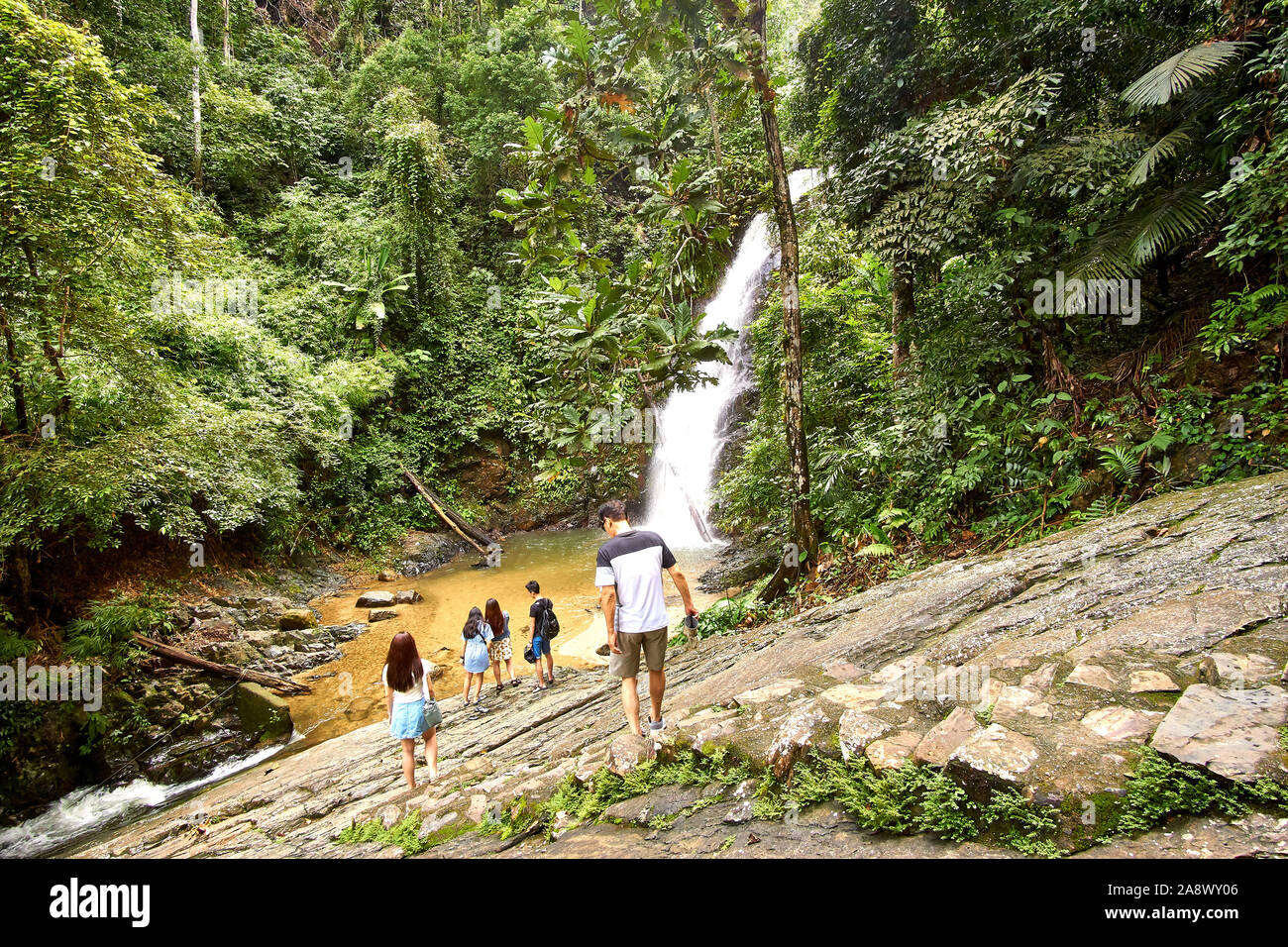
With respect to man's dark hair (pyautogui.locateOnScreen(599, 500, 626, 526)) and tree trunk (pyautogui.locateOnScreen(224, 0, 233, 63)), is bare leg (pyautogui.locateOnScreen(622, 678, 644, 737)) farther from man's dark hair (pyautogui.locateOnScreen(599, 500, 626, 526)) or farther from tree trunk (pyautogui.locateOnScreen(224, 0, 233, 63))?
tree trunk (pyautogui.locateOnScreen(224, 0, 233, 63))

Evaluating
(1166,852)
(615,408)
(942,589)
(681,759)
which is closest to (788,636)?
(942,589)

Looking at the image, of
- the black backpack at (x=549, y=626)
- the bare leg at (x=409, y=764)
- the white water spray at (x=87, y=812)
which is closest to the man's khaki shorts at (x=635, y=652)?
the bare leg at (x=409, y=764)

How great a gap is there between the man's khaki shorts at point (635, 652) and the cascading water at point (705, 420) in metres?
11.7

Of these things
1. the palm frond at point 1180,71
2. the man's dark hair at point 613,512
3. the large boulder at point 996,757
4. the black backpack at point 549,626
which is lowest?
the black backpack at point 549,626

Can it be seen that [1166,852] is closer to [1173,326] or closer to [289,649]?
[1173,326]

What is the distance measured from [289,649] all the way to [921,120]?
1200 centimetres

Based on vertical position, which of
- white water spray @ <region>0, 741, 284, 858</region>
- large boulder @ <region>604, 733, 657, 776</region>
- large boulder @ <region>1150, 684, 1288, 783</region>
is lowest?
white water spray @ <region>0, 741, 284, 858</region>

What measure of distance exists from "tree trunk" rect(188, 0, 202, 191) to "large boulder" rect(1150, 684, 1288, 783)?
22768 mm

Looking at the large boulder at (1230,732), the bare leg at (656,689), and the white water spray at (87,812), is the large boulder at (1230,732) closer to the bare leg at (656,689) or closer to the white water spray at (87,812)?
the bare leg at (656,689)

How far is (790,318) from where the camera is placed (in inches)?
252

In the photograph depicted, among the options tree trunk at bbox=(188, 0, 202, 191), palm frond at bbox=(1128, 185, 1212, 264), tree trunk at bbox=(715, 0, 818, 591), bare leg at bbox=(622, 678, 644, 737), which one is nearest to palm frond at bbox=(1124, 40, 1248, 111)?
palm frond at bbox=(1128, 185, 1212, 264)

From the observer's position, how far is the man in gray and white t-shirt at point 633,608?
386 centimetres

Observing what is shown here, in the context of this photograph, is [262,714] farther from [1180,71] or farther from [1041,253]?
[1180,71]

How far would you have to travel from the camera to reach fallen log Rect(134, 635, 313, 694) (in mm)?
8211
